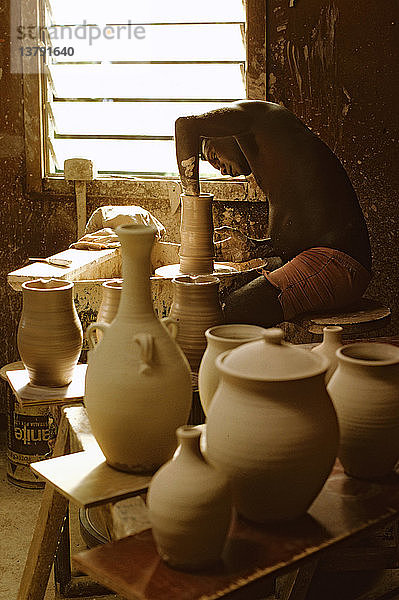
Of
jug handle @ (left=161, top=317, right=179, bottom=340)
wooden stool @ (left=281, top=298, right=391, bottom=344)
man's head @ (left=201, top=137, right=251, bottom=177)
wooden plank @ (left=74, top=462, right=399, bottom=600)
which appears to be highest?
man's head @ (left=201, top=137, right=251, bottom=177)

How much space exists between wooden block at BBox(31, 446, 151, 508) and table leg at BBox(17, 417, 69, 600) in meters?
0.24

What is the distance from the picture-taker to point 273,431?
1367 mm

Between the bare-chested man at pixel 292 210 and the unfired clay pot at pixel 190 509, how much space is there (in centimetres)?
196

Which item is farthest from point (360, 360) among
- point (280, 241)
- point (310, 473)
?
point (280, 241)

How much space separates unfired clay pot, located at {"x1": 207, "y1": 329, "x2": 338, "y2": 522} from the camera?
1.37 m

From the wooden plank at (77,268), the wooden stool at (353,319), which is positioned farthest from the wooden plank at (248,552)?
the wooden plank at (77,268)

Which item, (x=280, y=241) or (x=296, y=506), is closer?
(x=296, y=506)

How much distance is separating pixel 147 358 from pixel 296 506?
0.44m

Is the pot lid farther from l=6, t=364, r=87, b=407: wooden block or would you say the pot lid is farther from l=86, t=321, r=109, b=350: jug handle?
l=6, t=364, r=87, b=407: wooden block

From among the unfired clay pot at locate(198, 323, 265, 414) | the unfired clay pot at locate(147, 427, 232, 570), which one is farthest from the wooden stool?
the unfired clay pot at locate(147, 427, 232, 570)

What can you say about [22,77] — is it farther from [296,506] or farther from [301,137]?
[296,506]

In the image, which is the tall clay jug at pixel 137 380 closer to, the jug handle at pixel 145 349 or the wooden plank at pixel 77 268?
the jug handle at pixel 145 349

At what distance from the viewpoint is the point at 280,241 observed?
3510mm

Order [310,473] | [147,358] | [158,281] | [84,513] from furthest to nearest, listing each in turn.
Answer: [158,281] → [84,513] → [147,358] → [310,473]
